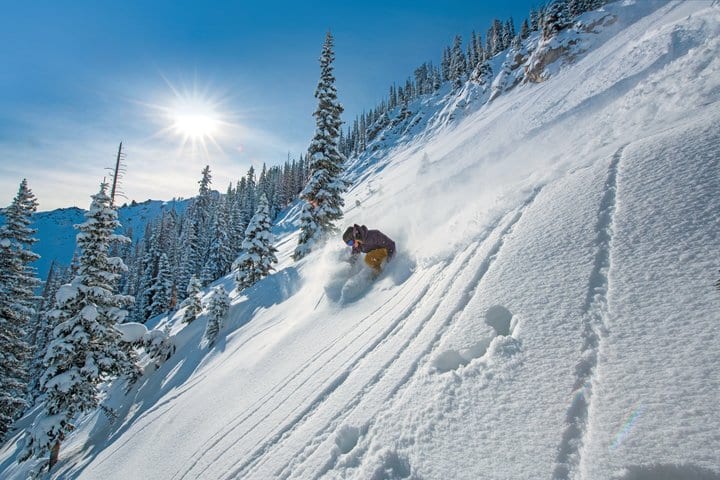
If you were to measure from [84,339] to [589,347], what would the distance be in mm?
16484

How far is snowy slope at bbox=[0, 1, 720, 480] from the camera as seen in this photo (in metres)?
2.35

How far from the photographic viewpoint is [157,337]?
16375mm

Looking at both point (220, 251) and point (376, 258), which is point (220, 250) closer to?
point (220, 251)

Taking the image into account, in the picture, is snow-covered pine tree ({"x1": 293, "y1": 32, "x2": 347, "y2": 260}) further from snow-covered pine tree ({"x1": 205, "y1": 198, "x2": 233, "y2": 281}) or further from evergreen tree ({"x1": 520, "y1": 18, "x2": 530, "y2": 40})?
evergreen tree ({"x1": 520, "y1": 18, "x2": 530, "y2": 40})

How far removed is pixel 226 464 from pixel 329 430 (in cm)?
187

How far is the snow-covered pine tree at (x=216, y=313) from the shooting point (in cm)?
1431

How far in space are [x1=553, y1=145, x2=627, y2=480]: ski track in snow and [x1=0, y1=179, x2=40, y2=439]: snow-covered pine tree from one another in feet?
77.6

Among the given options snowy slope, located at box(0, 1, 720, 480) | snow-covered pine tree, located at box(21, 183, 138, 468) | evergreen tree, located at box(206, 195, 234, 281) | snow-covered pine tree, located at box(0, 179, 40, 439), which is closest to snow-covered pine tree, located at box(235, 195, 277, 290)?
snow-covered pine tree, located at box(21, 183, 138, 468)

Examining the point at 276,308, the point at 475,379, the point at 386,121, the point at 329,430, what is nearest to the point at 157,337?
the point at 276,308

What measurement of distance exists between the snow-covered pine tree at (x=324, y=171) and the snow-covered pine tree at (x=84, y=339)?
9706 mm

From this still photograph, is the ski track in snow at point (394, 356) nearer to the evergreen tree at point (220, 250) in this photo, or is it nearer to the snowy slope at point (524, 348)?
the snowy slope at point (524, 348)

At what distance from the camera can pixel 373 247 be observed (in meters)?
8.86

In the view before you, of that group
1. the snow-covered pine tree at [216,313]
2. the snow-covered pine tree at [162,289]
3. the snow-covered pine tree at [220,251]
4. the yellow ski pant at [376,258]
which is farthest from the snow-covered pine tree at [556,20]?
the snow-covered pine tree at [162,289]

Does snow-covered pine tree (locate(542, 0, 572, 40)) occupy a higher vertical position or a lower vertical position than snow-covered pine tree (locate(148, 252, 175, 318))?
higher
